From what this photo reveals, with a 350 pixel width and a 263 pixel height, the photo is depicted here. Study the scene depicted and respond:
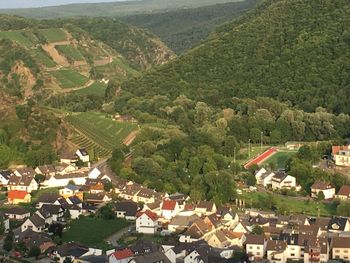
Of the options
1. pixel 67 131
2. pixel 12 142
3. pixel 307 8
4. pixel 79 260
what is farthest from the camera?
pixel 307 8

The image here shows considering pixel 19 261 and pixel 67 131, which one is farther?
pixel 67 131

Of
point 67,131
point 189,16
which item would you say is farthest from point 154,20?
point 67,131

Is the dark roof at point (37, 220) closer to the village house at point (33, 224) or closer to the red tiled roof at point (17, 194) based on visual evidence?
the village house at point (33, 224)

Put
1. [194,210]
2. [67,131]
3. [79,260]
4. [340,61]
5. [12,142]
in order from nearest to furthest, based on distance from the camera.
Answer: [79,260] < [194,210] < [12,142] < [67,131] < [340,61]

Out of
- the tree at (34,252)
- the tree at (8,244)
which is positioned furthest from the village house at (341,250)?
the tree at (8,244)

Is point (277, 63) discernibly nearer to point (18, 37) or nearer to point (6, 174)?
point (6, 174)

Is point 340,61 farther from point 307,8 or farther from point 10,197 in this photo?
point 10,197
